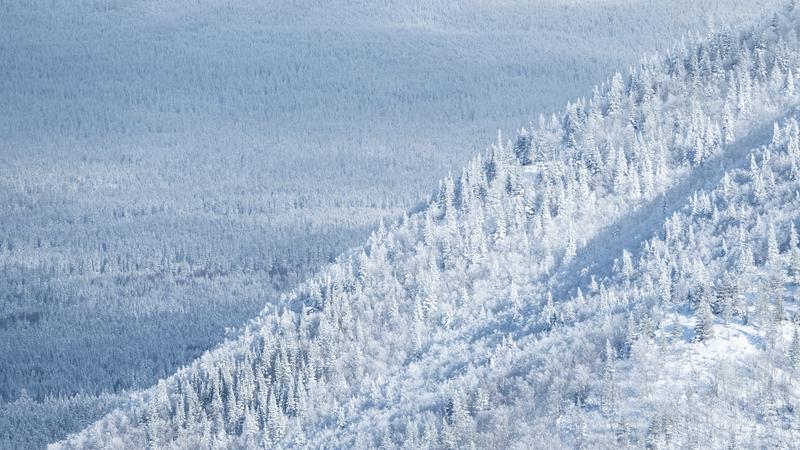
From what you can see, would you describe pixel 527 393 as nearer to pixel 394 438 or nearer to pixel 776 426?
pixel 394 438

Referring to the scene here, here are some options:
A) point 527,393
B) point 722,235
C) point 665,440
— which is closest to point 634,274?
point 722,235

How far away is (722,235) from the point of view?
173125 mm

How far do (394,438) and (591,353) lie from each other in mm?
23331

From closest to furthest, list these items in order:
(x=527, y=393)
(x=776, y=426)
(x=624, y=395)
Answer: (x=776, y=426), (x=624, y=395), (x=527, y=393)

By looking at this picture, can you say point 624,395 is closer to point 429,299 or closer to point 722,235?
point 722,235

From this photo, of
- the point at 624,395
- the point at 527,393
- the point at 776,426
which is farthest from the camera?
the point at 527,393

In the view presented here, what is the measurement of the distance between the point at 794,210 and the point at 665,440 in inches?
1524

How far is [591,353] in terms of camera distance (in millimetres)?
157750

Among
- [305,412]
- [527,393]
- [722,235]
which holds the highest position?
[722,235]

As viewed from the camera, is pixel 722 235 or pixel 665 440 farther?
pixel 722 235

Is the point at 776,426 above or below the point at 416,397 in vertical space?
above

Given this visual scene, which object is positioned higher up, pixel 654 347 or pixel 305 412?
pixel 654 347

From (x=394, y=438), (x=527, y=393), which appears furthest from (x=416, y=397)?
(x=527, y=393)

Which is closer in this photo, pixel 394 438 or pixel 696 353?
pixel 696 353
